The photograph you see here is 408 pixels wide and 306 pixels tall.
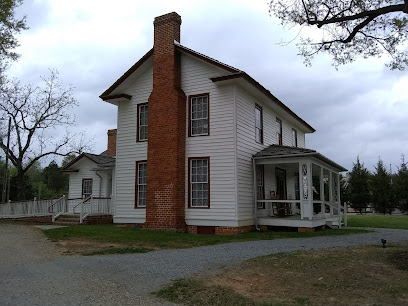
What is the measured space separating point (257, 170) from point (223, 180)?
2.82 meters

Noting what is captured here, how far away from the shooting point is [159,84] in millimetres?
16594

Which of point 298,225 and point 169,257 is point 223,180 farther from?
point 169,257

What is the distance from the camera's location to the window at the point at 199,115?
1614cm

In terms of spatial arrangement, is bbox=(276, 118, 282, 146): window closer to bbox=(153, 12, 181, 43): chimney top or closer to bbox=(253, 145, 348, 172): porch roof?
bbox=(253, 145, 348, 172): porch roof

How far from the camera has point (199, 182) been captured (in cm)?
1578

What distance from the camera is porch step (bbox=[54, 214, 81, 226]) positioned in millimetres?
19222

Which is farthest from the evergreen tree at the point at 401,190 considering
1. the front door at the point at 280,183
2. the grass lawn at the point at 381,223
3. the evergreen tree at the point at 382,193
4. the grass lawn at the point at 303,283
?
the grass lawn at the point at 303,283

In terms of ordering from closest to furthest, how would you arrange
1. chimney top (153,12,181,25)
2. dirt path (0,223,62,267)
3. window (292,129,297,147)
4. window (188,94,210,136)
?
dirt path (0,223,62,267)
window (188,94,210,136)
chimney top (153,12,181,25)
window (292,129,297,147)

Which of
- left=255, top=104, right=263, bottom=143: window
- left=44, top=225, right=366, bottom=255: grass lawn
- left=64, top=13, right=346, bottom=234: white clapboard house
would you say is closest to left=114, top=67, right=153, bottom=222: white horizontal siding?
left=64, top=13, right=346, bottom=234: white clapboard house

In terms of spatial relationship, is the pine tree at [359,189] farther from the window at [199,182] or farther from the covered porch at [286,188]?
the window at [199,182]

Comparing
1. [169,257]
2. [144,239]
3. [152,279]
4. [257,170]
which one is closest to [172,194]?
[144,239]

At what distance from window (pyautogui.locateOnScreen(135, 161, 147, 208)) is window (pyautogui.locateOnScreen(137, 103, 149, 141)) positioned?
Answer: 4.22 ft

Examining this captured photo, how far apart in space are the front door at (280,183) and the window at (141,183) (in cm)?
715

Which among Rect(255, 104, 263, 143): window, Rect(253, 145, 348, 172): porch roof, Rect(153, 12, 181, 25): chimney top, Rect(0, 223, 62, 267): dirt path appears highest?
A: Rect(153, 12, 181, 25): chimney top
